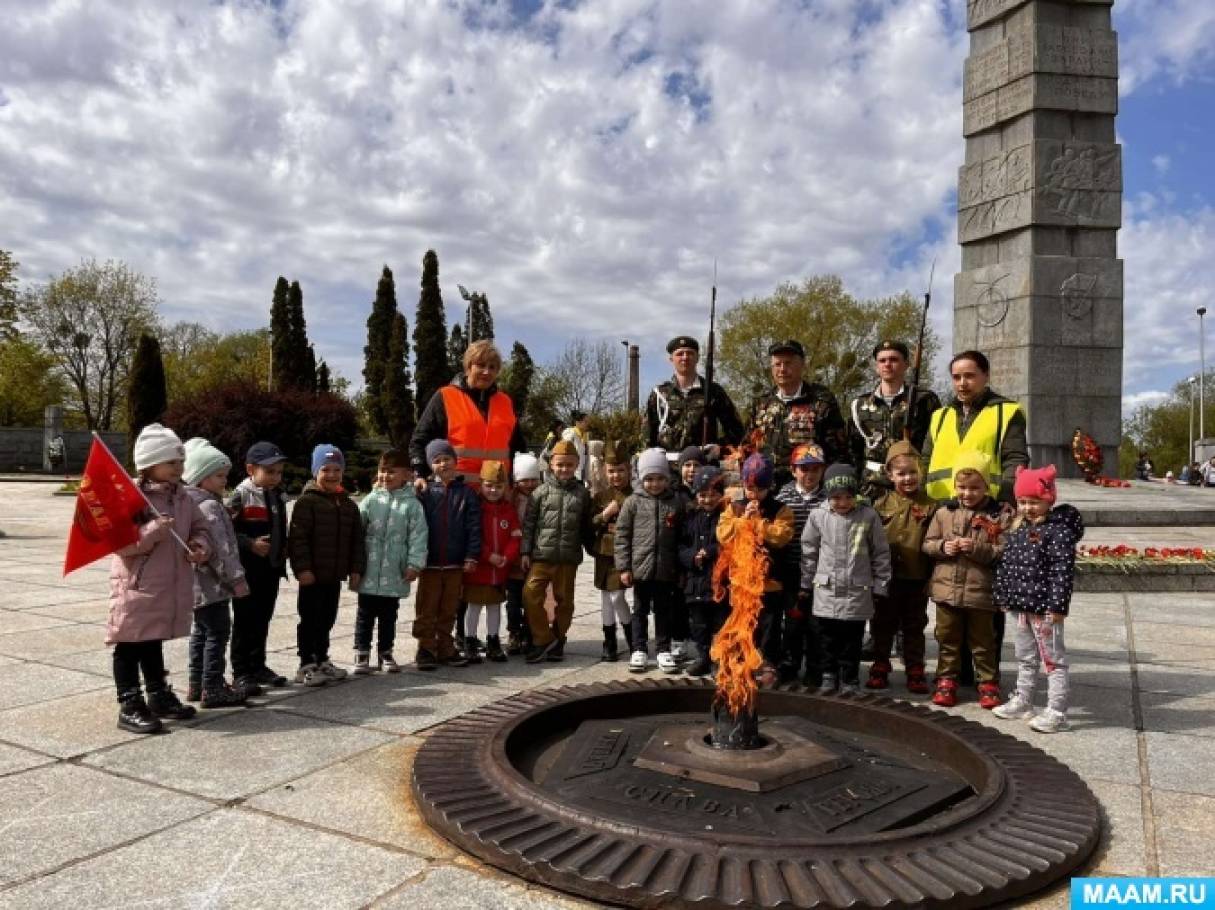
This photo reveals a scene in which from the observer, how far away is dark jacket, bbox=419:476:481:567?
17.8 feet

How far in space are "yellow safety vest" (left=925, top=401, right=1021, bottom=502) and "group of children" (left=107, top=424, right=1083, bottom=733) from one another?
0.08 m

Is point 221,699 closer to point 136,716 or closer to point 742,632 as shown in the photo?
point 136,716

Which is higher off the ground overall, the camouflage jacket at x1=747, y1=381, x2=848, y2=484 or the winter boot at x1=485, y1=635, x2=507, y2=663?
the camouflage jacket at x1=747, y1=381, x2=848, y2=484

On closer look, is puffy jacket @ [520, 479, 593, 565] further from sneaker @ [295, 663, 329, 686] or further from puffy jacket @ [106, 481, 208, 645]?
puffy jacket @ [106, 481, 208, 645]

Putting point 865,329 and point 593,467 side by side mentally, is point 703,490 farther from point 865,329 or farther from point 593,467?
point 865,329

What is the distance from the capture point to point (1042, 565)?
4371 millimetres

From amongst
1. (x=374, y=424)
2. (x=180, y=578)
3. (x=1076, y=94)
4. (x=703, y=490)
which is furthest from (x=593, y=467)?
(x=374, y=424)

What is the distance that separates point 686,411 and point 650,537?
88 cm

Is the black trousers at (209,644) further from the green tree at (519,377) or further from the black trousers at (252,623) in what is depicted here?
the green tree at (519,377)

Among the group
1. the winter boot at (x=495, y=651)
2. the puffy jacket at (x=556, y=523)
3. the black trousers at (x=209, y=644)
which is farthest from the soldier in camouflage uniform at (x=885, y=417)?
the black trousers at (x=209, y=644)

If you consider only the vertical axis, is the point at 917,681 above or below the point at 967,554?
below

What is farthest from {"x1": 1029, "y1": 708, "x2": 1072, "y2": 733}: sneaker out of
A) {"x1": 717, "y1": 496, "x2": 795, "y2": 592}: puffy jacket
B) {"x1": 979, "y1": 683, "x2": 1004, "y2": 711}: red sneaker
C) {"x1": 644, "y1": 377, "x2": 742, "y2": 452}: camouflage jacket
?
{"x1": 644, "y1": 377, "x2": 742, "y2": 452}: camouflage jacket

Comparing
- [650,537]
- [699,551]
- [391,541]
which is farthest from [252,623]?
[699,551]

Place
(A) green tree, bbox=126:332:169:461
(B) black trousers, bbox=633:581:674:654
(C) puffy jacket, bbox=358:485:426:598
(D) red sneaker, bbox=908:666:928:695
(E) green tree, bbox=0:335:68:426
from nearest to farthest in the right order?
1. (D) red sneaker, bbox=908:666:928:695
2. (C) puffy jacket, bbox=358:485:426:598
3. (B) black trousers, bbox=633:581:674:654
4. (A) green tree, bbox=126:332:169:461
5. (E) green tree, bbox=0:335:68:426
